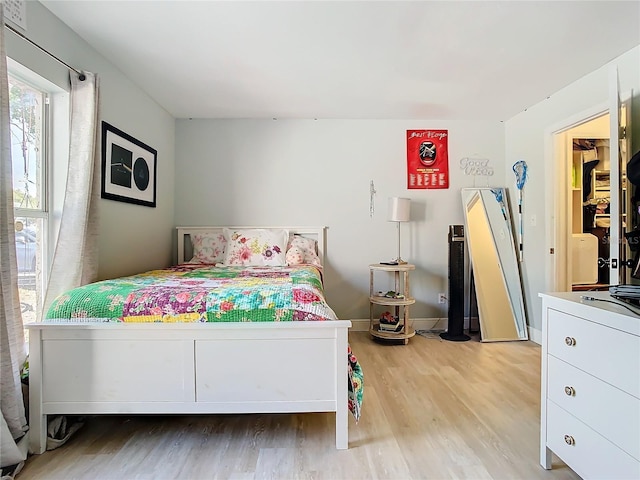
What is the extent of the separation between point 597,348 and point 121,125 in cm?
314

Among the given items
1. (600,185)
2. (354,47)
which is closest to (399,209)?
(354,47)

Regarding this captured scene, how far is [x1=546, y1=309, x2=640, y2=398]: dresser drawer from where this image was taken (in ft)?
3.90

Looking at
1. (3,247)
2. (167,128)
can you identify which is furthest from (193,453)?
(167,128)

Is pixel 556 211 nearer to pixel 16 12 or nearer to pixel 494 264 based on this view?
pixel 494 264

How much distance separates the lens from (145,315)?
1.72 m

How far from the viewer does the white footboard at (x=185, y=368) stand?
5.62 ft

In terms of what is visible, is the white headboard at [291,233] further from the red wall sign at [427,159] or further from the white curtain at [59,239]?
the white curtain at [59,239]

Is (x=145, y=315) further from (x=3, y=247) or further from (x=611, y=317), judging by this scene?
(x=611, y=317)

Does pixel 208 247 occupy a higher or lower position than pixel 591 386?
higher

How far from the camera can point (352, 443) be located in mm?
1796

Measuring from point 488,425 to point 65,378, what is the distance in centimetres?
A: 212

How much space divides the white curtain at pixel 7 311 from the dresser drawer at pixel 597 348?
2.31 m

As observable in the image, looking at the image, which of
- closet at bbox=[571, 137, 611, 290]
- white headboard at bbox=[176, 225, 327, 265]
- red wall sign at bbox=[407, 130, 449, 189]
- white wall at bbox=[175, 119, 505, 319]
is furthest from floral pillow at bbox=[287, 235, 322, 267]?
closet at bbox=[571, 137, 611, 290]

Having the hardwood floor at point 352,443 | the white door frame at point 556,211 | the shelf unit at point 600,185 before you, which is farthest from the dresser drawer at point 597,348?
the shelf unit at point 600,185
